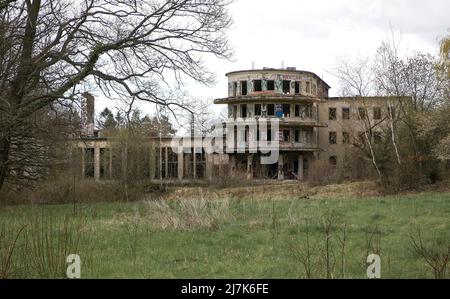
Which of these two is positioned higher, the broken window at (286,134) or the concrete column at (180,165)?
the broken window at (286,134)

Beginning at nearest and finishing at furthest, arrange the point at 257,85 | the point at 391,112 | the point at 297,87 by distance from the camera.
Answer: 1. the point at 391,112
2. the point at 257,85
3. the point at 297,87

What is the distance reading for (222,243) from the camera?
12.9 meters

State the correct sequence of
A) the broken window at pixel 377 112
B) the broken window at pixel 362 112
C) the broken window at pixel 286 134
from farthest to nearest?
the broken window at pixel 286 134 → the broken window at pixel 377 112 → the broken window at pixel 362 112

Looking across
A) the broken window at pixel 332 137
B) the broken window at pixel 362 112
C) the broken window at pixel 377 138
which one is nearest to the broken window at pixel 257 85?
the broken window at pixel 332 137

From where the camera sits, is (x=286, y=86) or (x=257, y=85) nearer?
(x=257, y=85)

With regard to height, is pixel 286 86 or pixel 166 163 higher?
pixel 286 86

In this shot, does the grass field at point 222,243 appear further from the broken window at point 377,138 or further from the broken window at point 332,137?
the broken window at point 332,137

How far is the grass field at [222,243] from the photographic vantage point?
904 cm

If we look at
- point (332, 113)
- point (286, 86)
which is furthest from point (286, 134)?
point (332, 113)

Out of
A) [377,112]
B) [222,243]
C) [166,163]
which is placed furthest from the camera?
[166,163]

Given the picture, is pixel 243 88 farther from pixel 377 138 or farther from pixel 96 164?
pixel 377 138

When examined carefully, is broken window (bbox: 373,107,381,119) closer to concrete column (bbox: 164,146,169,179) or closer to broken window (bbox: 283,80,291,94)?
broken window (bbox: 283,80,291,94)

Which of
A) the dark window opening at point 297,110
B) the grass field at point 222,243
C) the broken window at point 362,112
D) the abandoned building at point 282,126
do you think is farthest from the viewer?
the dark window opening at point 297,110
